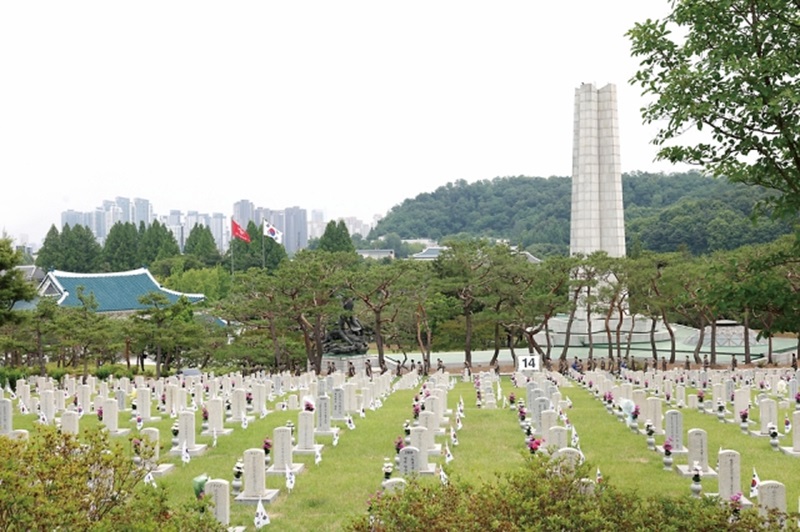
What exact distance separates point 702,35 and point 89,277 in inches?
1811

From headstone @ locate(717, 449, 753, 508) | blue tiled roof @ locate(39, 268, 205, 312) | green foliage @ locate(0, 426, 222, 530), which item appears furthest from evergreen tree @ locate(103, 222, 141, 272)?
headstone @ locate(717, 449, 753, 508)

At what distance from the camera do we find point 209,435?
618 inches

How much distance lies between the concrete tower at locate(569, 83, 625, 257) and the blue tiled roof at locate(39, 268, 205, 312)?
81.0ft

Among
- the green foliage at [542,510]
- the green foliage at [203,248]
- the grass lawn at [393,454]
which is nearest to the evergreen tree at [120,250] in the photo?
the green foliage at [203,248]

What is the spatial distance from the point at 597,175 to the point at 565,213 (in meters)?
94.6

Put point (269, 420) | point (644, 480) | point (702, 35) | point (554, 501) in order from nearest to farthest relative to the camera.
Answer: point (554, 501)
point (702, 35)
point (644, 480)
point (269, 420)

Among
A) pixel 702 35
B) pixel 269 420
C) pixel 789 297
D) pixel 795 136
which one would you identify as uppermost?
pixel 702 35

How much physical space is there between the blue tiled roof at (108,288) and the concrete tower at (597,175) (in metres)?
24.7

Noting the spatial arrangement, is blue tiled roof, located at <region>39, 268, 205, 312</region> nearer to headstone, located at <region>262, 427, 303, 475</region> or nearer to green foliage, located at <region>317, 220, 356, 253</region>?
green foliage, located at <region>317, 220, 356, 253</region>

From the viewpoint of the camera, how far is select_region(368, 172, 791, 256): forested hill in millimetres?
77875

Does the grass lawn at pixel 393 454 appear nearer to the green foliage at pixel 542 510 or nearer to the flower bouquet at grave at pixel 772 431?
the flower bouquet at grave at pixel 772 431

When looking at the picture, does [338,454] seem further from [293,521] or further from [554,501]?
[554,501]

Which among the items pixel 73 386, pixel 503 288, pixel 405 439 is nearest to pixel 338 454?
pixel 405 439

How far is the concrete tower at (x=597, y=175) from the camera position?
148ft
